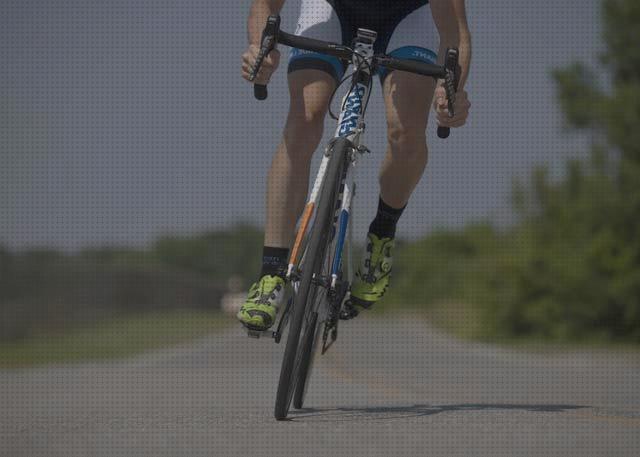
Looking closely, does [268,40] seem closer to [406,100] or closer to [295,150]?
[295,150]

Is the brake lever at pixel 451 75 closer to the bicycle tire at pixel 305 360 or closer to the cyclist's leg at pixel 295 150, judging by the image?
the cyclist's leg at pixel 295 150

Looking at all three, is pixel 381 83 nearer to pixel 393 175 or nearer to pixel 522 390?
pixel 393 175

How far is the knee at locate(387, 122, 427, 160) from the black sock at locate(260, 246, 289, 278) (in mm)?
745

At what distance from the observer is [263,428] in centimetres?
452

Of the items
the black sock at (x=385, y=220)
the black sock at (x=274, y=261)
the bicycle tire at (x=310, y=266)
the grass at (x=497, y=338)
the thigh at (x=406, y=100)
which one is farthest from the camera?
the grass at (x=497, y=338)

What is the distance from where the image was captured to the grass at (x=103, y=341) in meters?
27.8

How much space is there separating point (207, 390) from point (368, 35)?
3.82m

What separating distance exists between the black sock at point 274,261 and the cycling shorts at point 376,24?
0.83 m

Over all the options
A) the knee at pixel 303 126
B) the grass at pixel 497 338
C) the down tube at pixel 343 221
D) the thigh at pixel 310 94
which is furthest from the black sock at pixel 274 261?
the grass at pixel 497 338

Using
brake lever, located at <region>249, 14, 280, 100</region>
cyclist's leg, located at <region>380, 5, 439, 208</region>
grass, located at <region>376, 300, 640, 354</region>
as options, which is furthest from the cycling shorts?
grass, located at <region>376, 300, 640, 354</region>

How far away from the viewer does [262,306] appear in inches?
192

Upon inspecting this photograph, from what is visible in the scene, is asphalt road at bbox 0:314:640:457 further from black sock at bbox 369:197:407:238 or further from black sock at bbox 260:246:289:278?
black sock at bbox 369:197:407:238

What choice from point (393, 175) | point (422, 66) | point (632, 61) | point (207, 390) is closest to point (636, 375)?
point (207, 390)

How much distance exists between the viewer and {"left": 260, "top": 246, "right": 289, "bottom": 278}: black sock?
504 cm
